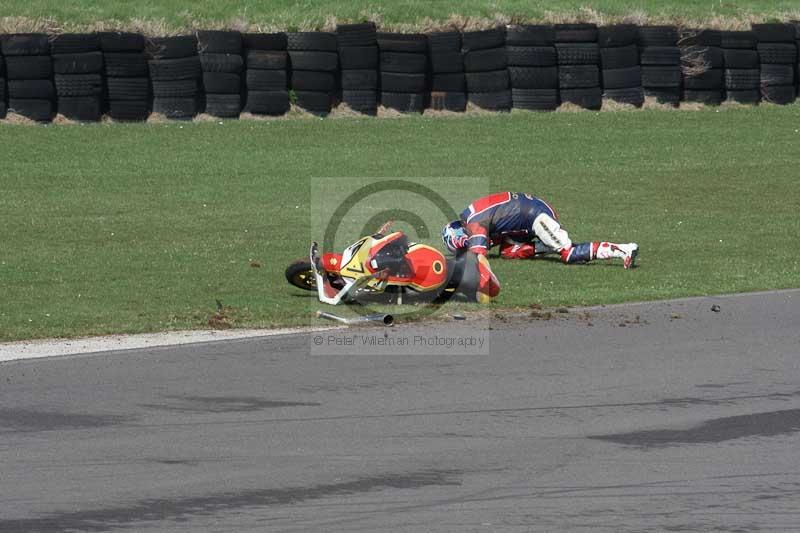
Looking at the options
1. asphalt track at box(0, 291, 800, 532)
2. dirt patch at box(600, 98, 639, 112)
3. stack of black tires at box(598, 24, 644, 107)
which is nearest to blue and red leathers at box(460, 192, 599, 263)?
asphalt track at box(0, 291, 800, 532)

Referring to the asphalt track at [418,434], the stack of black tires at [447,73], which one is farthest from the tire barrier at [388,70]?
the asphalt track at [418,434]

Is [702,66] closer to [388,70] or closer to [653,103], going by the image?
[653,103]

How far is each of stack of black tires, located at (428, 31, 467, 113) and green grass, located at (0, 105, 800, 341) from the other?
18.1 inches

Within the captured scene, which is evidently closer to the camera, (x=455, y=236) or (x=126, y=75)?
(x=455, y=236)

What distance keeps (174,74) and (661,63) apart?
9.51 metres

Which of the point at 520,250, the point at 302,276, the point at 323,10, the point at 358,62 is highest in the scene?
the point at 323,10

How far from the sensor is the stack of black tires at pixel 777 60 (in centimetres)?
2664

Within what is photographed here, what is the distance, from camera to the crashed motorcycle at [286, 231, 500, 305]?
37.9ft

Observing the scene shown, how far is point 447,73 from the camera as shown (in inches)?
984

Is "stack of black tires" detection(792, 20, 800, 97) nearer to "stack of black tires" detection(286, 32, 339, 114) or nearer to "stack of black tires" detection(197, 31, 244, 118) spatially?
"stack of black tires" detection(286, 32, 339, 114)

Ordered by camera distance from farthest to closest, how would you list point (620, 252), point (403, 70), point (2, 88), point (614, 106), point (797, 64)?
1. point (797, 64)
2. point (614, 106)
3. point (403, 70)
4. point (2, 88)
5. point (620, 252)

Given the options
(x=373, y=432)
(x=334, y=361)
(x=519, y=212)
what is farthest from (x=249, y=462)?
(x=519, y=212)

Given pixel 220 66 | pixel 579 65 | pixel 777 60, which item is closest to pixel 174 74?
pixel 220 66

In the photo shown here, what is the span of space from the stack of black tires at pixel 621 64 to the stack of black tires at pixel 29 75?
33.2ft
